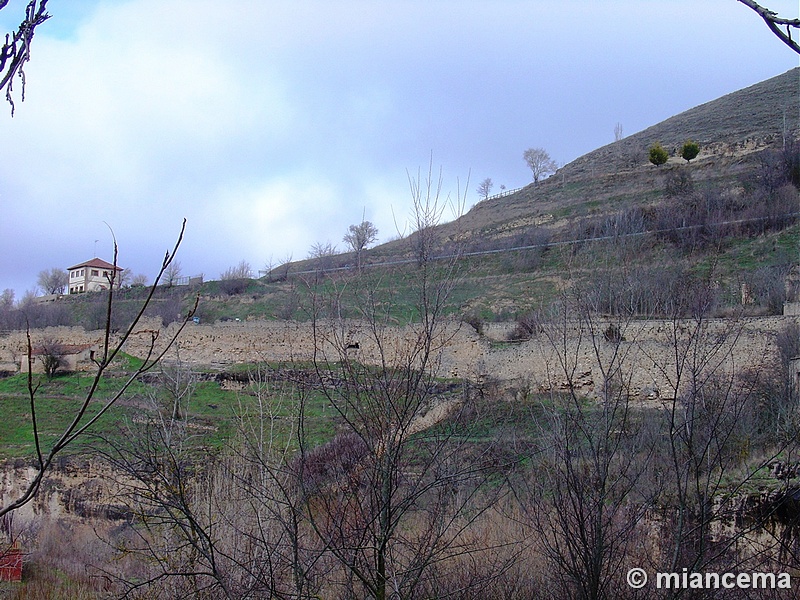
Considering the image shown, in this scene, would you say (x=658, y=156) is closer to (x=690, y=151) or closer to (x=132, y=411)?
(x=690, y=151)

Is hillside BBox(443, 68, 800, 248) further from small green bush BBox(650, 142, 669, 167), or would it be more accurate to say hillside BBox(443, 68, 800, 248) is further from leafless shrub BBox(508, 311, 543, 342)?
leafless shrub BBox(508, 311, 543, 342)

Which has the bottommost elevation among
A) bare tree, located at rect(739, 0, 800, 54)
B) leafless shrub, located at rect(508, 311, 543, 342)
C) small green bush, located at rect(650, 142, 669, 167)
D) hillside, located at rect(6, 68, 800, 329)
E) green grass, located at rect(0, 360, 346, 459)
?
green grass, located at rect(0, 360, 346, 459)

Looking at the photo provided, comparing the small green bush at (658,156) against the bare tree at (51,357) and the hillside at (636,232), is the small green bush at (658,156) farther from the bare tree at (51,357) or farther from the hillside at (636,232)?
the bare tree at (51,357)

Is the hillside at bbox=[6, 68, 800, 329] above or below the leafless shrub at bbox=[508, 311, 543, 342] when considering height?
above

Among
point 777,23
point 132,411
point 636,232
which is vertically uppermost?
point 636,232

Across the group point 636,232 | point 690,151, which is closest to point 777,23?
point 636,232

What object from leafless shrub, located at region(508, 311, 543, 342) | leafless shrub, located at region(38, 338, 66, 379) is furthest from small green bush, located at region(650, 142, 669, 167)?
leafless shrub, located at region(38, 338, 66, 379)

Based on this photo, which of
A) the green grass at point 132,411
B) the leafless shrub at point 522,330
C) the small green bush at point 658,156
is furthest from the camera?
the small green bush at point 658,156

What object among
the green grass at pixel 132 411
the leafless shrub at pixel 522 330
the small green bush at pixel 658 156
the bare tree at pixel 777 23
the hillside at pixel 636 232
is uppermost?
the small green bush at pixel 658 156

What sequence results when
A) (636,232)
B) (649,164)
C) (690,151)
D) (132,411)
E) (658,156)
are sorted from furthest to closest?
(649,164)
(658,156)
(690,151)
(636,232)
(132,411)

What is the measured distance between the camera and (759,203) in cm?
3067

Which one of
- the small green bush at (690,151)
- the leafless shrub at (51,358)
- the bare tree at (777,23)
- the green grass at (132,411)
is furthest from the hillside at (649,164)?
the bare tree at (777,23)

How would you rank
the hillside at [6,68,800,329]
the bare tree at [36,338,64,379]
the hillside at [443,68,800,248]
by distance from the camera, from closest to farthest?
the hillside at [6,68,800,329], the bare tree at [36,338,64,379], the hillside at [443,68,800,248]

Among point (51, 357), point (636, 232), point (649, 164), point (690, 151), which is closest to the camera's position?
point (636, 232)
